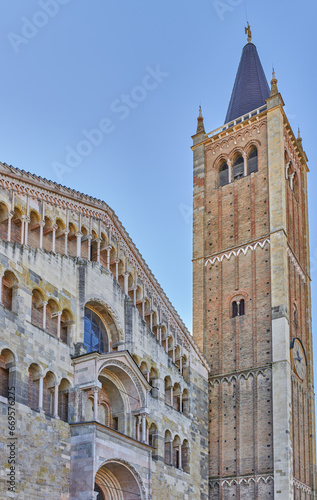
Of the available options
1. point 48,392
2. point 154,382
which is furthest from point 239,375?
point 48,392

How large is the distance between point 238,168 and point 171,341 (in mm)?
10752

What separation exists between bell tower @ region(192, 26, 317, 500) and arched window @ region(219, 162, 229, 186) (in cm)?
5

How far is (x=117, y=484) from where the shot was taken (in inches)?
867

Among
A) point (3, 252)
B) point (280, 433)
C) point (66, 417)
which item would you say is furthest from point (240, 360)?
point (3, 252)

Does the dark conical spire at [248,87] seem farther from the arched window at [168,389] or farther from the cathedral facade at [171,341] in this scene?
the arched window at [168,389]

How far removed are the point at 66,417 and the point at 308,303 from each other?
16811mm

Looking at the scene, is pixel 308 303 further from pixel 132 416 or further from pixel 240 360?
pixel 132 416

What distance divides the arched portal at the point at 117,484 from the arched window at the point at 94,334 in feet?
11.9

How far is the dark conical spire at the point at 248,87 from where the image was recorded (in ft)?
123

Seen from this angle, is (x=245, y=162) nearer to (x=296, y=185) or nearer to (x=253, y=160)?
(x=253, y=160)

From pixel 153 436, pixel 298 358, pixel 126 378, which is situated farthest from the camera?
pixel 298 358

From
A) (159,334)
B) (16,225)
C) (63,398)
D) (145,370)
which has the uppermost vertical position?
(16,225)

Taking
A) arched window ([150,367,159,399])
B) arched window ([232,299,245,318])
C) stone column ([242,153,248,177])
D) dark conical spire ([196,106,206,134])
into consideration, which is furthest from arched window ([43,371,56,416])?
dark conical spire ([196,106,206,134])

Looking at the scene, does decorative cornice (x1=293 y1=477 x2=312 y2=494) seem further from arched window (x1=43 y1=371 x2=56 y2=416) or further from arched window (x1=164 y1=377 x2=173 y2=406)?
arched window (x1=43 y1=371 x2=56 y2=416)
